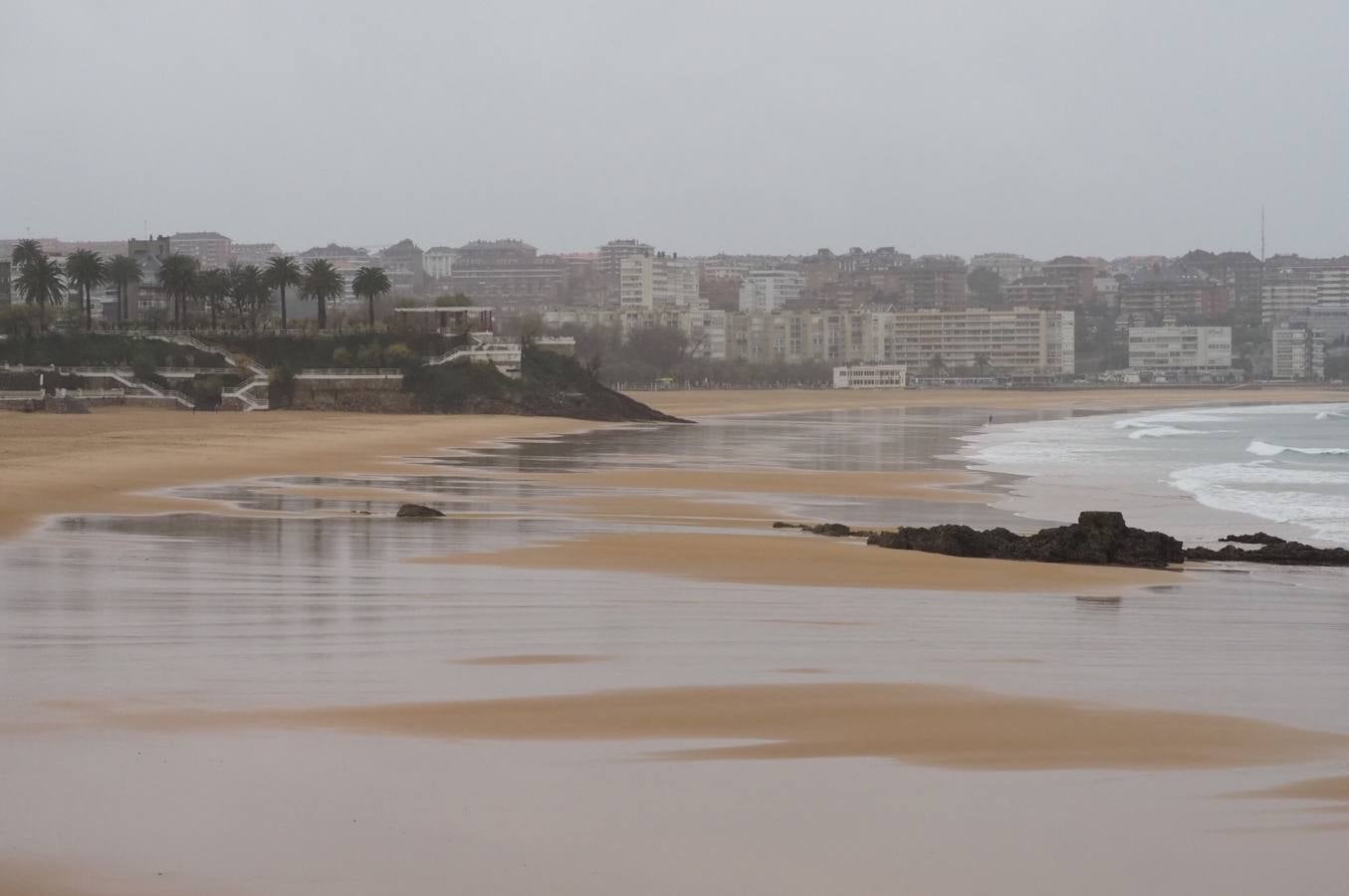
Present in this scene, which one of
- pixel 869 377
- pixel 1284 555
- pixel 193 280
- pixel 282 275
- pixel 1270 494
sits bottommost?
pixel 1270 494

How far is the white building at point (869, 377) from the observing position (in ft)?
431

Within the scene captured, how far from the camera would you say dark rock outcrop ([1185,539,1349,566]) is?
52.9ft

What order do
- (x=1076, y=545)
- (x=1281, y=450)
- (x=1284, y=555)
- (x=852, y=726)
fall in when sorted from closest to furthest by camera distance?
1. (x=852, y=726)
2. (x=1076, y=545)
3. (x=1284, y=555)
4. (x=1281, y=450)

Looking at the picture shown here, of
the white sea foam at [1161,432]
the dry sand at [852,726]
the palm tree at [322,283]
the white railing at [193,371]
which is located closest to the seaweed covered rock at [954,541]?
the dry sand at [852,726]

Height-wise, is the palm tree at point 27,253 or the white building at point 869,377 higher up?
the palm tree at point 27,253

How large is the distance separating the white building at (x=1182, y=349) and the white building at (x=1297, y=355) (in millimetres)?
6064

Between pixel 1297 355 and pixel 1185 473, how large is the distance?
148531 millimetres

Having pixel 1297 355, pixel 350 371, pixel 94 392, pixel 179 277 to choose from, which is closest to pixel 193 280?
pixel 179 277

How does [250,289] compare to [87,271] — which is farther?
[250,289]

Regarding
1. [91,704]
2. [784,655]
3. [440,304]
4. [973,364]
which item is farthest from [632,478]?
[973,364]

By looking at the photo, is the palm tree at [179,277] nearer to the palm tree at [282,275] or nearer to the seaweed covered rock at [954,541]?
the palm tree at [282,275]

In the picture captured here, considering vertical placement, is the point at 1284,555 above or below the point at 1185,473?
above

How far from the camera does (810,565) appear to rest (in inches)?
592

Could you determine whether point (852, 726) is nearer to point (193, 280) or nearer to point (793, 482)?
point (793, 482)
